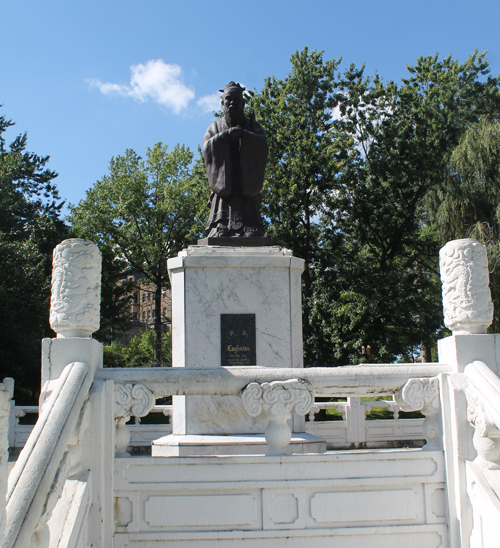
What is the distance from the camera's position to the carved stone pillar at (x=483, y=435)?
145 inches

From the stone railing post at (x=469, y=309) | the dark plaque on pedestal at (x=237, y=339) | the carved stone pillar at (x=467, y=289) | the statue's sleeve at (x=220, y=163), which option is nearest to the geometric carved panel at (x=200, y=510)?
the stone railing post at (x=469, y=309)

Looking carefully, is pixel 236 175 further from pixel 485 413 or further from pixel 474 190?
pixel 474 190

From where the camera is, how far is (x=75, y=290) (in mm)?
4035

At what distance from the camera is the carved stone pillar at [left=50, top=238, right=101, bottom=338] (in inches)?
157

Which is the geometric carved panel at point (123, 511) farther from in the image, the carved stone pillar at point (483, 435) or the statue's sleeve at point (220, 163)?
the statue's sleeve at point (220, 163)

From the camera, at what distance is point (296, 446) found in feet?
19.4

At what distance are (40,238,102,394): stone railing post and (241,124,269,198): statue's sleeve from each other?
4.15 m

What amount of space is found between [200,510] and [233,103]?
5871 mm

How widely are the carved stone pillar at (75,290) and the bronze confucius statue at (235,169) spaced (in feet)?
12.6

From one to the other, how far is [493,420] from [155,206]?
92.2 ft

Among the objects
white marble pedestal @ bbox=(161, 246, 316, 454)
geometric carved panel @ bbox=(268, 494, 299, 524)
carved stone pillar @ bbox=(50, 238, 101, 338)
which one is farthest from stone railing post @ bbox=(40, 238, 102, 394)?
white marble pedestal @ bbox=(161, 246, 316, 454)

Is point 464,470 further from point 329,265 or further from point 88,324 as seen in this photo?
point 329,265

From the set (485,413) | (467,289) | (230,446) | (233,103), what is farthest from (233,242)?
(485,413)

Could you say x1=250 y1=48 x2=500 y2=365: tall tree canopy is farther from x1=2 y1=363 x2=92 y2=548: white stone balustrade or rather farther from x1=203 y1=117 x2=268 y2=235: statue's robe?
x1=2 y1=363 x2=92 y2=548: white stone balustrade
